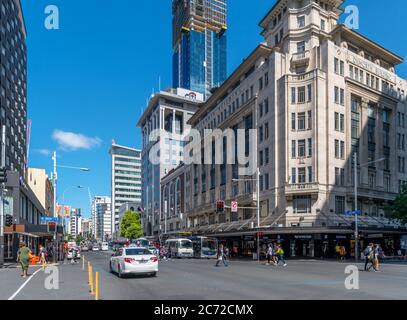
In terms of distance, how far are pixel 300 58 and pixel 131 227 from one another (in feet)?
276

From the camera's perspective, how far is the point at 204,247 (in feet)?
182

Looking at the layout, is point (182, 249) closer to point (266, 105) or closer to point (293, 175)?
point (293, 175)

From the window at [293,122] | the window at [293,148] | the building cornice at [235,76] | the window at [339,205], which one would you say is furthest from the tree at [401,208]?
the building cornice at [235,76]

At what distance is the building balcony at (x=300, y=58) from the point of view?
190 ft

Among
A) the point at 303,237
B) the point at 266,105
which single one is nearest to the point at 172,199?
the point at 266,105

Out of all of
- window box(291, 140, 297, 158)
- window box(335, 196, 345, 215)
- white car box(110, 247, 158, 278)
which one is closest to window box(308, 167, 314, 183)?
window box(291, 140, 297, 158)

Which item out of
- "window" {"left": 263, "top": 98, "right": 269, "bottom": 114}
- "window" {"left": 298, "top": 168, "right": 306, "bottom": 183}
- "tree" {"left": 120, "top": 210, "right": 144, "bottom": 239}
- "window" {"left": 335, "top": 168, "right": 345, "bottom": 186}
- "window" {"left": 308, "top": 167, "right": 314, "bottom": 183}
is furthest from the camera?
"tree" {"left": 120, "top": 210, "right": 144, "bottom": 239}

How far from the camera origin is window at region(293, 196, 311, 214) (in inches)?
2101

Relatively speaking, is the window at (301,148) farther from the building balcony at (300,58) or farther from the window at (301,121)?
the building balcony at (300,58)

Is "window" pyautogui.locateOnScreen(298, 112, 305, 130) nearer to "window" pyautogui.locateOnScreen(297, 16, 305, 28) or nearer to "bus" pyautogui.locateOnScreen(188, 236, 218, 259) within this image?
"window" pyautogui.locateOnScreen(297, 16, 305, 28)

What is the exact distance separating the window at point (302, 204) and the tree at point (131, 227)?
268 ft

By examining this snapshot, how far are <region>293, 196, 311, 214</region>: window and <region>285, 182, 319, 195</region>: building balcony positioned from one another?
0.90 m

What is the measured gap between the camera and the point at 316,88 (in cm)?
5453

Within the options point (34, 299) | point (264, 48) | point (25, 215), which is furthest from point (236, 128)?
point (34, 299)
